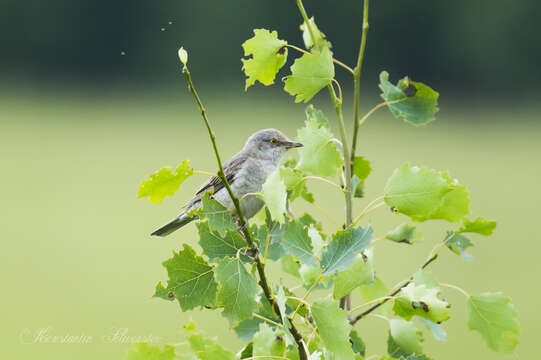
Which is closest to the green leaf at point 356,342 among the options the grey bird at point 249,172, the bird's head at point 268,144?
the grey bird at point 249,172

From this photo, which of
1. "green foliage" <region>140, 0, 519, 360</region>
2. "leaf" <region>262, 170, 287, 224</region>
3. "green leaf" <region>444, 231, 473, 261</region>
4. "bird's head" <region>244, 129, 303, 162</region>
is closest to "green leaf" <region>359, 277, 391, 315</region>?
"green foliage" <region>140, 0, 519, 360</region>

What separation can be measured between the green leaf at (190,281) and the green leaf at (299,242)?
97 millimetres

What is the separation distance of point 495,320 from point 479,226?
109 mm

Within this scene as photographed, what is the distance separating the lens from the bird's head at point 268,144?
141cm

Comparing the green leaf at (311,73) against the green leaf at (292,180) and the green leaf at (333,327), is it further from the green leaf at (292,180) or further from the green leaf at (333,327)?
the green leaf at (333,327)

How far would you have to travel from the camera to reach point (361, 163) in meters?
0.85

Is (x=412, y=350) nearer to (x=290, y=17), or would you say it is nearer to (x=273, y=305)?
(x=273, y=305)

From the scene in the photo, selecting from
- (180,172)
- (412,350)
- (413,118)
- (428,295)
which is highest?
(180,172)

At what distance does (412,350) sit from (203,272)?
Result: 0.95 ft

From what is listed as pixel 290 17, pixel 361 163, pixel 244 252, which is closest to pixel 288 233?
pixel 244 252

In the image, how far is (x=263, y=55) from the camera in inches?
29.4

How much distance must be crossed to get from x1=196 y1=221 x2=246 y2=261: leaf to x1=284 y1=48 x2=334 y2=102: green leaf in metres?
0.20

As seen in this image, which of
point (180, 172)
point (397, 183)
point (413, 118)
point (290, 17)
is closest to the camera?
point (180, 172)

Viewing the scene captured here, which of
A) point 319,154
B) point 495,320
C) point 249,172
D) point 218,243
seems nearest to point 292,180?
point 319,154
